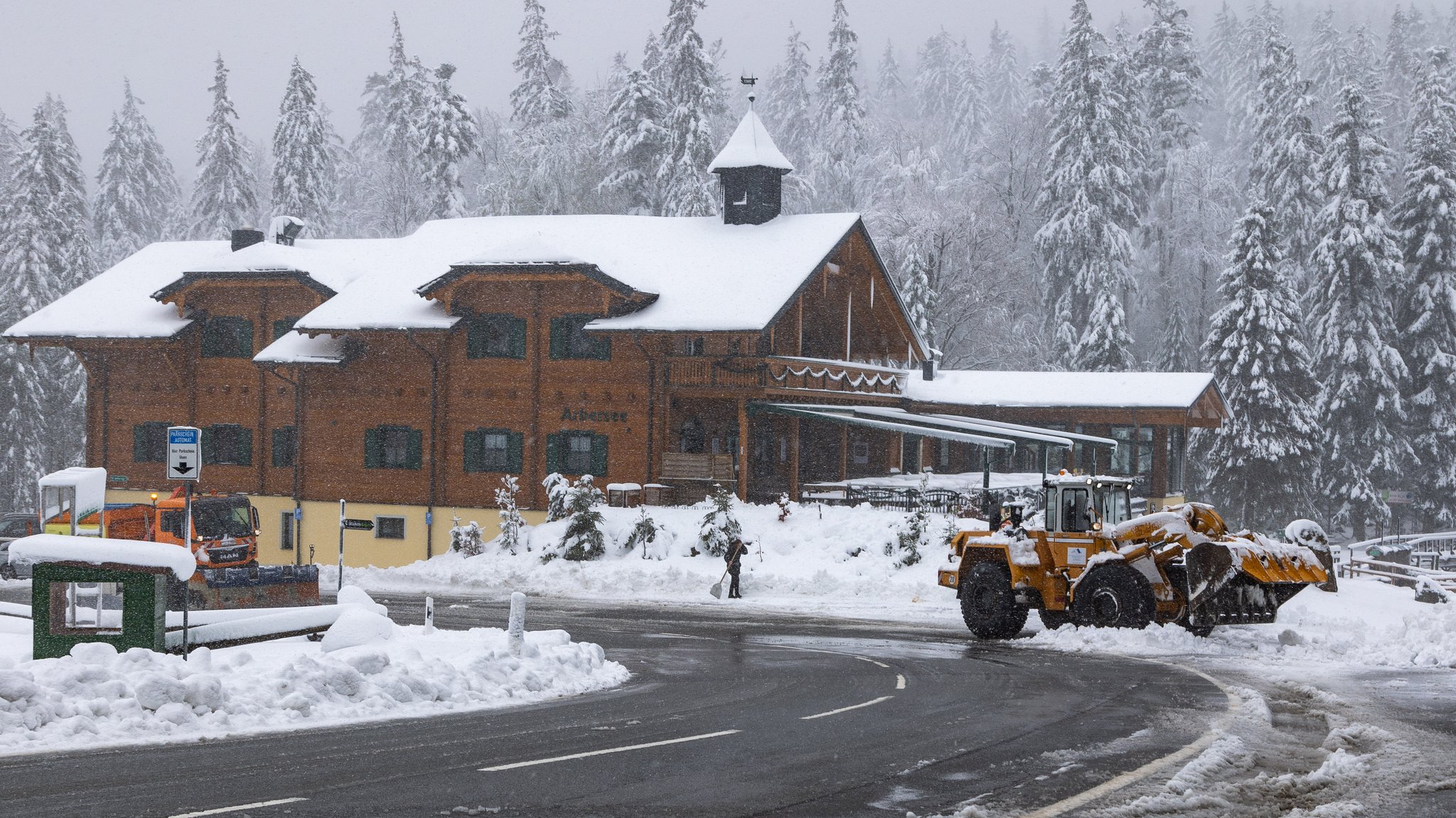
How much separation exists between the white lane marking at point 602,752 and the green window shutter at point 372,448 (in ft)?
96.3

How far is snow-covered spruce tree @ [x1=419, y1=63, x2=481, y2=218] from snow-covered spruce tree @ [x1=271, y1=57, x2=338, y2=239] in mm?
6894

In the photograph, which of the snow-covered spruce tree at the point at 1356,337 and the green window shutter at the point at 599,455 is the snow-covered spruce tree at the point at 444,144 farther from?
the snow-covered spruce tree at the point at 1356,337

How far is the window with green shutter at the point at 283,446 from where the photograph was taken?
137ft

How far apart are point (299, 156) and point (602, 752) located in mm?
68128

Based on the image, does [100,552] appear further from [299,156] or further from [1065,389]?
[299,156]

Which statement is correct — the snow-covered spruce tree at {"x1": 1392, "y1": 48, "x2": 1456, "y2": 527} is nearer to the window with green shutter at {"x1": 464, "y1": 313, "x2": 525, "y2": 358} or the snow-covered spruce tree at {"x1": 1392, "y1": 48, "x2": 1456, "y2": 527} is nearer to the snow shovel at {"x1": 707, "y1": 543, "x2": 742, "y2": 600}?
the window with green shutter at {"x1": 464, "y1": 313, "x2": 525, "y2": 358}

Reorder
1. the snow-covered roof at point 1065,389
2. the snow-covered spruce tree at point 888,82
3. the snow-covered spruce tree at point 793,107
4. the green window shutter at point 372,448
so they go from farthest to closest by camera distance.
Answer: the snow-covered spruce tree at point 888,82 → the snow-covered spruce tree at point 793,107 → the snow-covered roof at point 1065,389 → the green window shutter at point 372,448

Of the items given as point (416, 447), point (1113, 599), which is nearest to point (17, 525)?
point (416, 447)

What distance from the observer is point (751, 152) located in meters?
42.1

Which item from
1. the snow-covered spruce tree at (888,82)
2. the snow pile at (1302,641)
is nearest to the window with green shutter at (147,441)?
the snow pile at (1302,641)

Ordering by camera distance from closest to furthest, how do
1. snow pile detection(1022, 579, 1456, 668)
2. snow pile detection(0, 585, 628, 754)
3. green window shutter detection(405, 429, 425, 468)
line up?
snow pile detection(0, 585, 628, 754), snow pile detection(1022, 579, 1456, 668), green window shutter detection(405, 429, 425, 468)

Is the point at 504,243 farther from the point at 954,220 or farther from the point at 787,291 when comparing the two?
the point at 954,220

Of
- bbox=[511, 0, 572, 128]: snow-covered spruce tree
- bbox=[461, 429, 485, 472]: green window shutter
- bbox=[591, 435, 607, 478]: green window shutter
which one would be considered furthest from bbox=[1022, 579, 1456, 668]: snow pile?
bbox=[511, 0, 572, 128]: snow-covered spruce tree

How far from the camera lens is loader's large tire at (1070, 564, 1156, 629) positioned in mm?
19984
